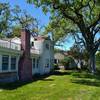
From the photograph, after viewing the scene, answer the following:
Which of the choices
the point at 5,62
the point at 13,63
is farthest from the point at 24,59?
the point at 5,62

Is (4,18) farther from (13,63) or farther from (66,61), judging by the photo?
(13,63)

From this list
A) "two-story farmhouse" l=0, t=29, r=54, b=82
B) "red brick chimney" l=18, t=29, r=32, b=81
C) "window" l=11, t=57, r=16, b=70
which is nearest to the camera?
"two-story farmhouse" l=0, t=29, r=54, b=82

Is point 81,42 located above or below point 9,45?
above

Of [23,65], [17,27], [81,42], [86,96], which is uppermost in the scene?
[17,27]

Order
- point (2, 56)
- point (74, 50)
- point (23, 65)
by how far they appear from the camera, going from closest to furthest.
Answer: point (2, 56)
point (23, 65)
point (74, 50)

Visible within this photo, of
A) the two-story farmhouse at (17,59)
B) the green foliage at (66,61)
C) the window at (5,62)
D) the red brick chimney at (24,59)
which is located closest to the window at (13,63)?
the two-story farmhouse at (17,59)

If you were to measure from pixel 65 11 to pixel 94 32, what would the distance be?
9813mm

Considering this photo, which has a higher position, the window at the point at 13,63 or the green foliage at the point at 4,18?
the green foliage at the point at 4,18

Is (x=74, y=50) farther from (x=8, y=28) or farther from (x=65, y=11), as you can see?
(x=65, y=11)

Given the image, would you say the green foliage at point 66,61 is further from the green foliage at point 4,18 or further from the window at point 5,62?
the window at point 5,62

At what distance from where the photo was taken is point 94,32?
4509 centimetres

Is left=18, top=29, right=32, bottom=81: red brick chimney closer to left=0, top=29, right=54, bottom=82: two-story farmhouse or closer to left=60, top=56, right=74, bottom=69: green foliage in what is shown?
left=0, top=29, right=54, bottom=82: two-story farmhouse

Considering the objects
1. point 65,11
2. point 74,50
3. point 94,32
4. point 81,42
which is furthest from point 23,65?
point 74,50

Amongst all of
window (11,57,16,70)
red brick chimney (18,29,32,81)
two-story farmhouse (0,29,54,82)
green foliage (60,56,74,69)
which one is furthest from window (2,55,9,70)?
green foliage (60,56,74,69)
